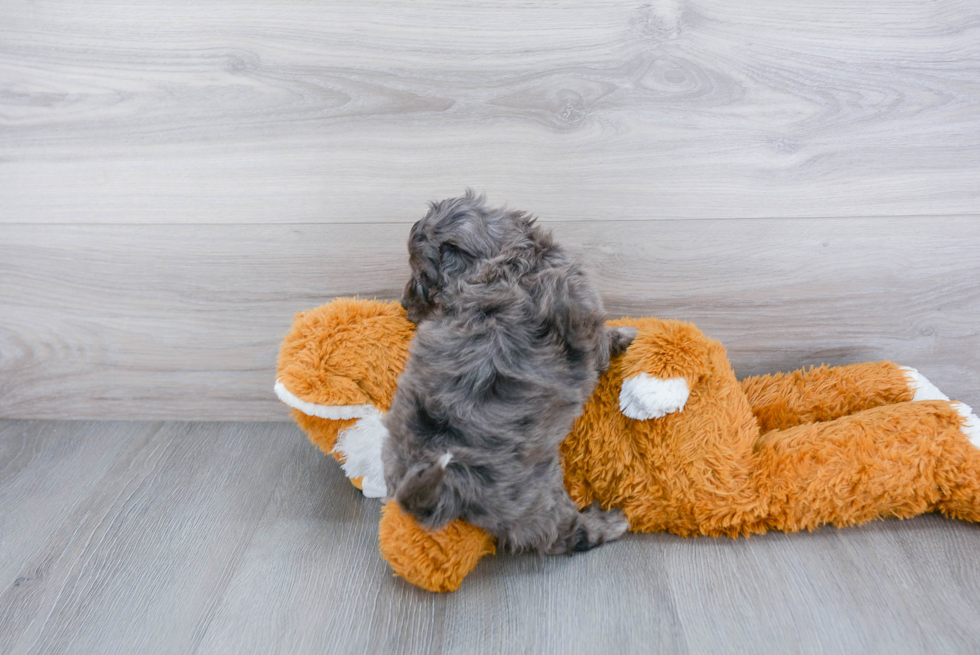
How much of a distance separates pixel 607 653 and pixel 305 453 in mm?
827

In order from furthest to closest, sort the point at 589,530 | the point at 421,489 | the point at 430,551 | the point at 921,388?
the point at 921,388
the point at 589,530
the point at 430,551
the point at 421,489

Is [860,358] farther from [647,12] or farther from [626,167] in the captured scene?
[647,12]

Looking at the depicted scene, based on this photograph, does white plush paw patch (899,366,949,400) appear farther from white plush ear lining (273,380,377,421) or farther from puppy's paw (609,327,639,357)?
white plush ear lining (273,380,377,421)

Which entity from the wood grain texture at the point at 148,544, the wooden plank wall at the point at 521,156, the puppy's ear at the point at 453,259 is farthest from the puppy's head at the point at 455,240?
the wood grain texture at the point at 148,544

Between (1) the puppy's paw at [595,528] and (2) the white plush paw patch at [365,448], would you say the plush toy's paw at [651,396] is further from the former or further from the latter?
(2) the white plush paw patch at [365,448]

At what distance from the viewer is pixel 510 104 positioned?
4.13 feet

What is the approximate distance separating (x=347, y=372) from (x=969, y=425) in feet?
3.77

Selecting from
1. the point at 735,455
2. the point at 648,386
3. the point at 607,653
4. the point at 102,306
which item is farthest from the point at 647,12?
the point at 102,306

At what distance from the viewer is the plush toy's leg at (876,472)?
1.09 m

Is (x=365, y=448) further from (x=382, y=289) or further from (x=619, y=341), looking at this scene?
(x=619, y=341)

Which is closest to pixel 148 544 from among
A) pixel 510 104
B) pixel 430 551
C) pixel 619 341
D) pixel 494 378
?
pixel 430 551

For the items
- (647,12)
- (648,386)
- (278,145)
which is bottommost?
(648,386)

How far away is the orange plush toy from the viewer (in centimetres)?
109

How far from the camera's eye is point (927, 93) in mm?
1243
